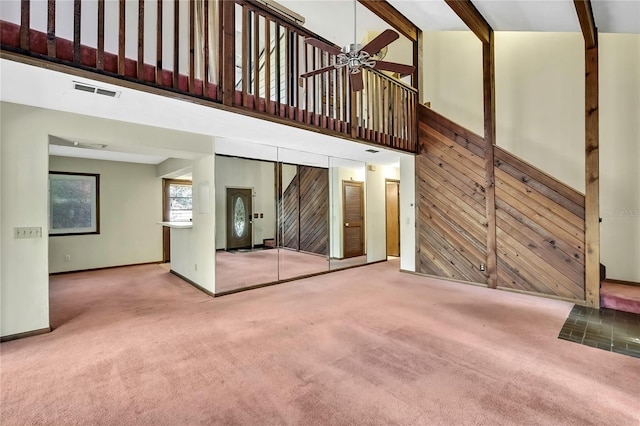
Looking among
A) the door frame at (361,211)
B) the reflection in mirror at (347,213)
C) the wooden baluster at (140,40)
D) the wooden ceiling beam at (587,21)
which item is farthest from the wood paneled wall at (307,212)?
the wooden ceiling beam at (587,21)

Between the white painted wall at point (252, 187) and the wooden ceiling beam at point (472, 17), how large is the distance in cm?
353

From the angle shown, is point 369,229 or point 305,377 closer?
point 305,377

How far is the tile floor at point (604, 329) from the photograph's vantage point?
283 cm

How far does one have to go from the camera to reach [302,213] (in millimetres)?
6102

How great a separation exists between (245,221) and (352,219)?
2.64 m

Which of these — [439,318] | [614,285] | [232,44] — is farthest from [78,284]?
[614,285]

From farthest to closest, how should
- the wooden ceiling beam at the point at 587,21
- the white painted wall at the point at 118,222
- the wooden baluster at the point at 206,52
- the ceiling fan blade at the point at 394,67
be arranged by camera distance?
Answer: the white painted wall at the point at 118,222 < the ceiling fan blade at the point at 394,67 < the wooden ceiling beam at the point at 587,21 < the wooden baluster at the point at 206,52

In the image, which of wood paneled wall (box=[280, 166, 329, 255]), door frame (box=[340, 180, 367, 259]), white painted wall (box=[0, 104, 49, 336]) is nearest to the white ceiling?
white painted wall (box=[0, 104, 49, 336])

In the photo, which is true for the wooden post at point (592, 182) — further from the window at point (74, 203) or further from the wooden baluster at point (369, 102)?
the window at point (74, 203)

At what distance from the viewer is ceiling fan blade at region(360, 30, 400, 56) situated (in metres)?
2.87

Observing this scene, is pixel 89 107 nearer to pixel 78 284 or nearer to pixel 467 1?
pixel 78 284

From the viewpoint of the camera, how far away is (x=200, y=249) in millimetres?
4812

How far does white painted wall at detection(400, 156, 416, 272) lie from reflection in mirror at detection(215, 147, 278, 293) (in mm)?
2539

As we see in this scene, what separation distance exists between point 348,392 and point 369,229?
16.4ft
